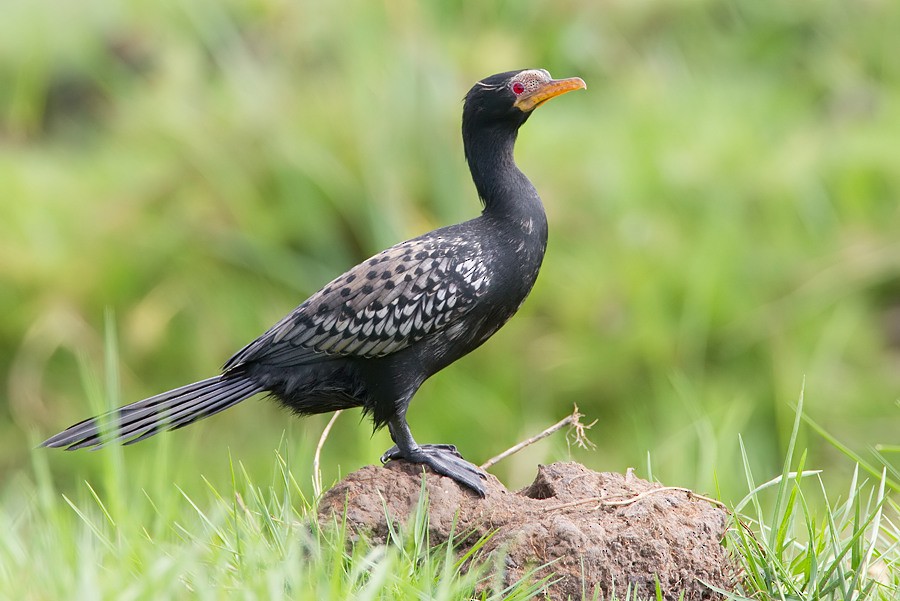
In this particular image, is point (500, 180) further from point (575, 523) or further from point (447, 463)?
point (575, 523)

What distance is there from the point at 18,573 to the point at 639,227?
5.28 m

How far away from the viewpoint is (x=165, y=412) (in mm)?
3979

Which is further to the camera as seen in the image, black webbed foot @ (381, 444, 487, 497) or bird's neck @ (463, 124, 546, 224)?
bird's neck @ (463, 124, 546, 224)

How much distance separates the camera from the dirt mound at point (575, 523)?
139 inches

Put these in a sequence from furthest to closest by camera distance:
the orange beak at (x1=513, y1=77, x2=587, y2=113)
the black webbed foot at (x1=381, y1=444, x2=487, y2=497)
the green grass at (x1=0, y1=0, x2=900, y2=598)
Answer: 1. the green grass at (x1=0, y1=0, x2=900, y2=598)
2. the orange beak at (x1=513, y1=77, x2=587, y2=113)
3. the black webbed foot at (x1=381, y1=444, x2=487, y2=497)

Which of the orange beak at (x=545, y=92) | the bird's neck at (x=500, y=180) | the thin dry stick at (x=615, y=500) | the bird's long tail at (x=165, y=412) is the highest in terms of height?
the orange beak at (x=545, y=92)

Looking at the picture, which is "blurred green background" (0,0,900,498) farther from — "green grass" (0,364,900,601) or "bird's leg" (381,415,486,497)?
"green grass" (0,364,900,601)

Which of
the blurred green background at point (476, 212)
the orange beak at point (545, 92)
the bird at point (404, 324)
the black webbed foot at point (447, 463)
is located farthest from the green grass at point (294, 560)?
the blurred green background at point (476, 212)

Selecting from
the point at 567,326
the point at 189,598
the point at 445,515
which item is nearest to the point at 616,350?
the point at 567,326

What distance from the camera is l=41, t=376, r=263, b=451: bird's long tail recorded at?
3889mm

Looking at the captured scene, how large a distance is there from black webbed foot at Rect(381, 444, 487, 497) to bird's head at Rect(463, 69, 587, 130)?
1148 millimetres

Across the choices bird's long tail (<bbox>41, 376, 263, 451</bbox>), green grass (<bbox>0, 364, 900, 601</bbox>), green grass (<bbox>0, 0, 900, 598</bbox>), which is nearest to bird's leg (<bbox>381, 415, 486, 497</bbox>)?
green grass (<bbox>0, 364, 900, 601</bbox>)

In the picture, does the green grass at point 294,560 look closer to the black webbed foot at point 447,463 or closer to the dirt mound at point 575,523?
the dirt mound at point 575,523

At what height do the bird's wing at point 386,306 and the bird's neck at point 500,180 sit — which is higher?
the bird's neck at point 500,180
